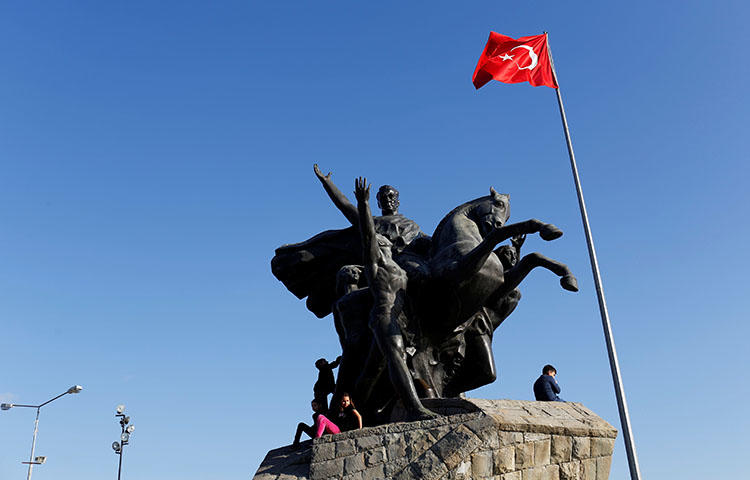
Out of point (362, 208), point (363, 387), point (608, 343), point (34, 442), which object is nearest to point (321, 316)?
point (363, 387)

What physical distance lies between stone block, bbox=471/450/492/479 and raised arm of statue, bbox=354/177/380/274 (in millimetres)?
3177

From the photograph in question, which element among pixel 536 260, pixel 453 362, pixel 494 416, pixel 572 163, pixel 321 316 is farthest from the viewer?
pixel 321 316

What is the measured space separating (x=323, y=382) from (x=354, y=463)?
3.26m

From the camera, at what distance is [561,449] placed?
28.2ft

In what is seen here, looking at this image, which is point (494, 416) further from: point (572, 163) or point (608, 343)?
point (572, 163)

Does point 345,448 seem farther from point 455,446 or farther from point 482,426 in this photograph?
point 482,426

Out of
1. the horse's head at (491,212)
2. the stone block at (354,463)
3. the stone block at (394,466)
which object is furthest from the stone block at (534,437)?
the horse's head at (491,212)

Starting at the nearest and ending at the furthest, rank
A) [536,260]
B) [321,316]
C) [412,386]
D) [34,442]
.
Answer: [412,386], [536,260], [321,316], [34,442]

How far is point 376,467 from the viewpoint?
8.31 m

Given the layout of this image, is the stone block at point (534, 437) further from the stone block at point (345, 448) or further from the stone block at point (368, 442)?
the stone block at point (345, 448)

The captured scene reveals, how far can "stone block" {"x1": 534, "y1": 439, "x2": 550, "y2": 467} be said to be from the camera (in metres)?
8.41

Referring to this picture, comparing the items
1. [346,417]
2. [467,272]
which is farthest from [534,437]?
[346,417]

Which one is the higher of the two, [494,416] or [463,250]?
[463,250]

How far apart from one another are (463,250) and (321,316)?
4.17 m
